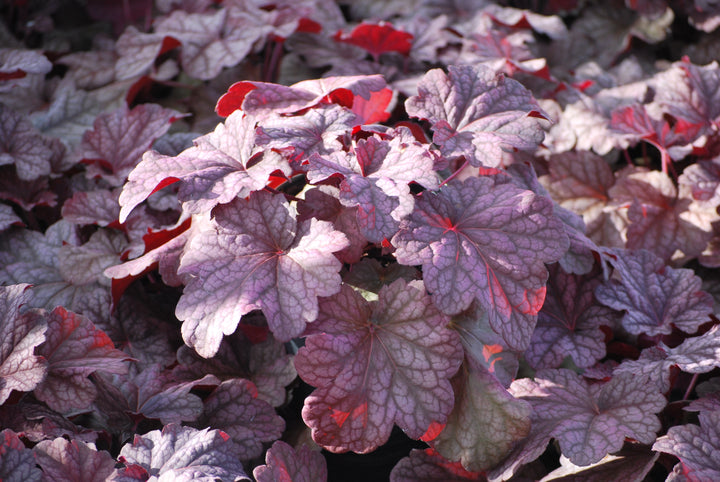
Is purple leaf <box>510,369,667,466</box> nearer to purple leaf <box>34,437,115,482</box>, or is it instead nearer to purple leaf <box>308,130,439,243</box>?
purple leaf <box>308,130,439,243</box>

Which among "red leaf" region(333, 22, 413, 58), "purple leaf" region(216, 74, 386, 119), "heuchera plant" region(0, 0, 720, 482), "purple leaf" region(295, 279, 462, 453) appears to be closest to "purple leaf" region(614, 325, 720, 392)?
"heuchera plant" region(0, 0, 720, 482)

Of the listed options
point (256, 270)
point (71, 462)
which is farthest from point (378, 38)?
point (71, 462)

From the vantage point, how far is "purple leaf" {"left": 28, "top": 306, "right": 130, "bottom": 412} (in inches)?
47.9

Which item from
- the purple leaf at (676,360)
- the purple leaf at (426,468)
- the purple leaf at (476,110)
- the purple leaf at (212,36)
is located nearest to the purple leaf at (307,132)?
the purple leaf at (476,110)

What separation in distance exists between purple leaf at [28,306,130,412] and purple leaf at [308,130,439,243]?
1.85 feet

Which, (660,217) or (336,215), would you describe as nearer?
(336,215)

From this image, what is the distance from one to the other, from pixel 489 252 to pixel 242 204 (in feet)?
1.61

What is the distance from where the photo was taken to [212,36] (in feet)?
7.10

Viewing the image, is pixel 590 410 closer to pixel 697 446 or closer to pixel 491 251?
pixel 697 446

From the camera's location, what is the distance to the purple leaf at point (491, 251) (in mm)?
1150

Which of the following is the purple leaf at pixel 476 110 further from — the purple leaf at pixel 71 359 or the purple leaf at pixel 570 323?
the purple leaf at pixel 71 359

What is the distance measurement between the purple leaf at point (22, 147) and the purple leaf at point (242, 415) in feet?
2.93

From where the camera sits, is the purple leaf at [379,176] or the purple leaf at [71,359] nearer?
the purple leaf at [379,176]

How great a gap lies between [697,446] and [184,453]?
37.5 inches
